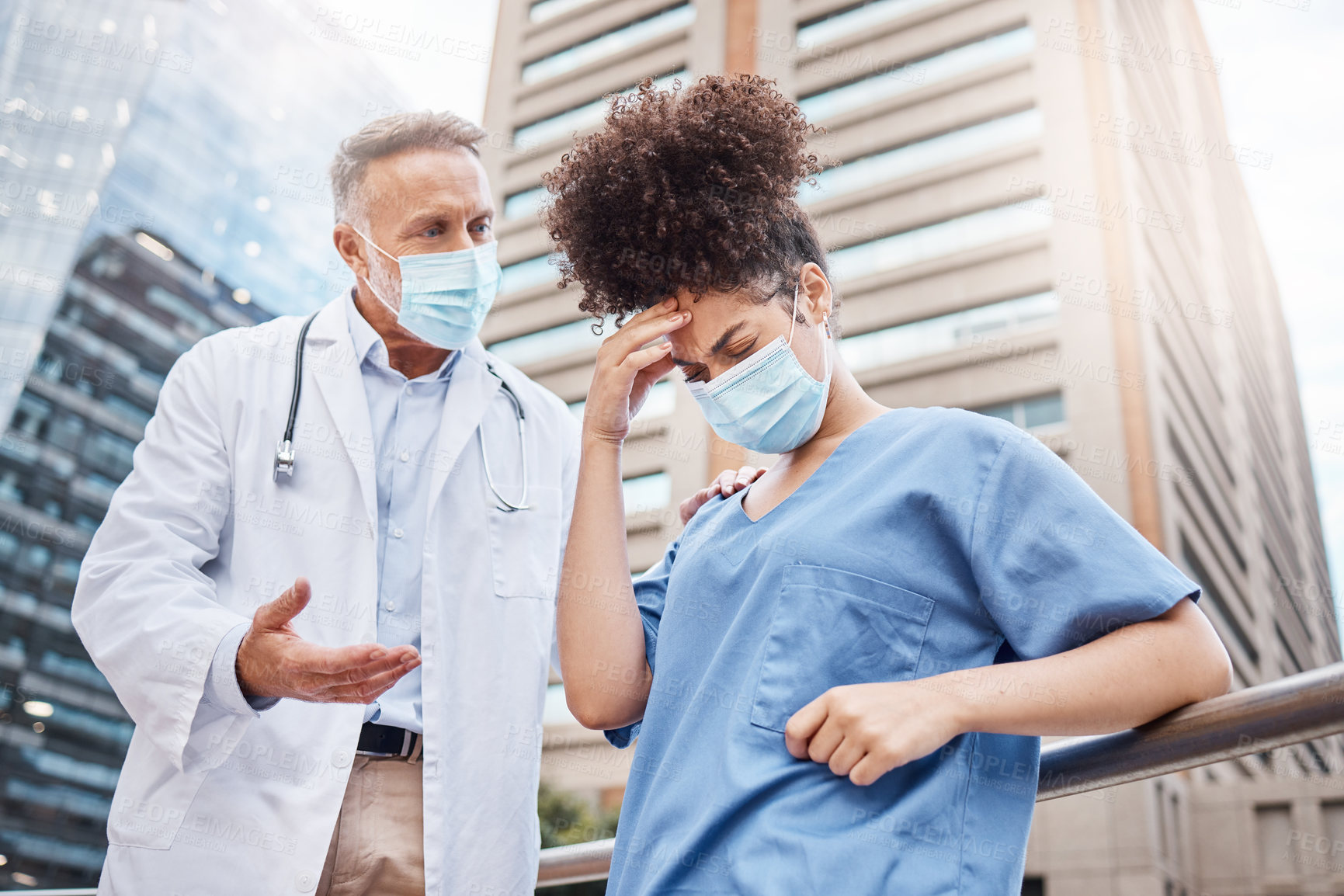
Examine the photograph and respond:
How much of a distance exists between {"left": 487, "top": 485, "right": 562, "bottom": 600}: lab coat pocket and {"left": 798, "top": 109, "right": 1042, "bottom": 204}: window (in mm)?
20990

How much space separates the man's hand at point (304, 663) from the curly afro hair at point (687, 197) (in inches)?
24.1

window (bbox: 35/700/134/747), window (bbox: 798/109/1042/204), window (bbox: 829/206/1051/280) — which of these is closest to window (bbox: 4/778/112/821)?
window (bbox: 35/700/134/747)

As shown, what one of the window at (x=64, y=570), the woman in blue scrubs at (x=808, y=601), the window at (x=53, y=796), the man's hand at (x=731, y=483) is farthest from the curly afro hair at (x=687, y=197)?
the window at (x=53, y=796)

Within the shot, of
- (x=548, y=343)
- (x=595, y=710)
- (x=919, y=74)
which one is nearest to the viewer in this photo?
(x=595, y=710)

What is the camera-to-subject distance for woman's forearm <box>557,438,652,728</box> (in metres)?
1.32

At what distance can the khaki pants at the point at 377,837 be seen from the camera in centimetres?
144

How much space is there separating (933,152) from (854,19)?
16.1 feet

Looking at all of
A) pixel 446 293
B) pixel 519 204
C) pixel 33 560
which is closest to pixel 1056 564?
pixel 446 293

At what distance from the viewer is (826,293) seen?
1379mm

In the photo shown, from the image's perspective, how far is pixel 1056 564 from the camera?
942 millimetres

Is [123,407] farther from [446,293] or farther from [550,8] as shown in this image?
[446,293]

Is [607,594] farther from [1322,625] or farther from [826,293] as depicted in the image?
[1322,625]

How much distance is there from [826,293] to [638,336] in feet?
0.90

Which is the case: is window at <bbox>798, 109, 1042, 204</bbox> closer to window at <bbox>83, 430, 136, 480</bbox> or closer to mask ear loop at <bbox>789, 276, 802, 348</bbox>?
mask ear loop at <bbox>789, 276, 802, 348</bbox>
